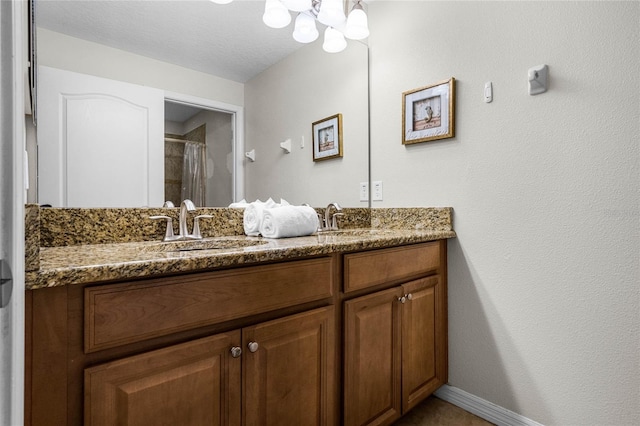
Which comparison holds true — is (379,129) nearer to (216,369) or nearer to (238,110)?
(238,110)

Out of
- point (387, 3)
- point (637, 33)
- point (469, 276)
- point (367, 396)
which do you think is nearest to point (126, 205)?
point (367, 396)

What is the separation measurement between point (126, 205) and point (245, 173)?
515 mm

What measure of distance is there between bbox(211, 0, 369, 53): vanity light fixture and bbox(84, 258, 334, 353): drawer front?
1238mm

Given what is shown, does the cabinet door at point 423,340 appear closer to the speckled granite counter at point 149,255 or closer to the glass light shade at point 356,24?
the speckled granite counter at point 149,255

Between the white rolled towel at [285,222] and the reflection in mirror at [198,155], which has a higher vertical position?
the reflection in mirror at [198,155]

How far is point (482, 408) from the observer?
5.12 feet

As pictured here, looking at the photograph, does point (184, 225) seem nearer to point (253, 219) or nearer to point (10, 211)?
point (253, 219)

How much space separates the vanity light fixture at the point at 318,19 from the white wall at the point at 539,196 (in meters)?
0.27

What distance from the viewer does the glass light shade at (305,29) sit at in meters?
1.72

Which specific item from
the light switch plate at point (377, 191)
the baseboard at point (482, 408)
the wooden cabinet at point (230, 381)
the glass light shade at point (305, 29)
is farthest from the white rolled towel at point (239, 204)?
the baseboard at point (482, 408)

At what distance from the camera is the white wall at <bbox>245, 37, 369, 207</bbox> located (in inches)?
63.4

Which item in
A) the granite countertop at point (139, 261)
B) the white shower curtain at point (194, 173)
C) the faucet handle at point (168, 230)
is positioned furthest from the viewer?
the white shower curtain at point (194, 173)

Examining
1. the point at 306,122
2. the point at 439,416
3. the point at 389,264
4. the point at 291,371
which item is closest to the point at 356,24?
the point at 306,122

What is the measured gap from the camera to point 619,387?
121 cm
